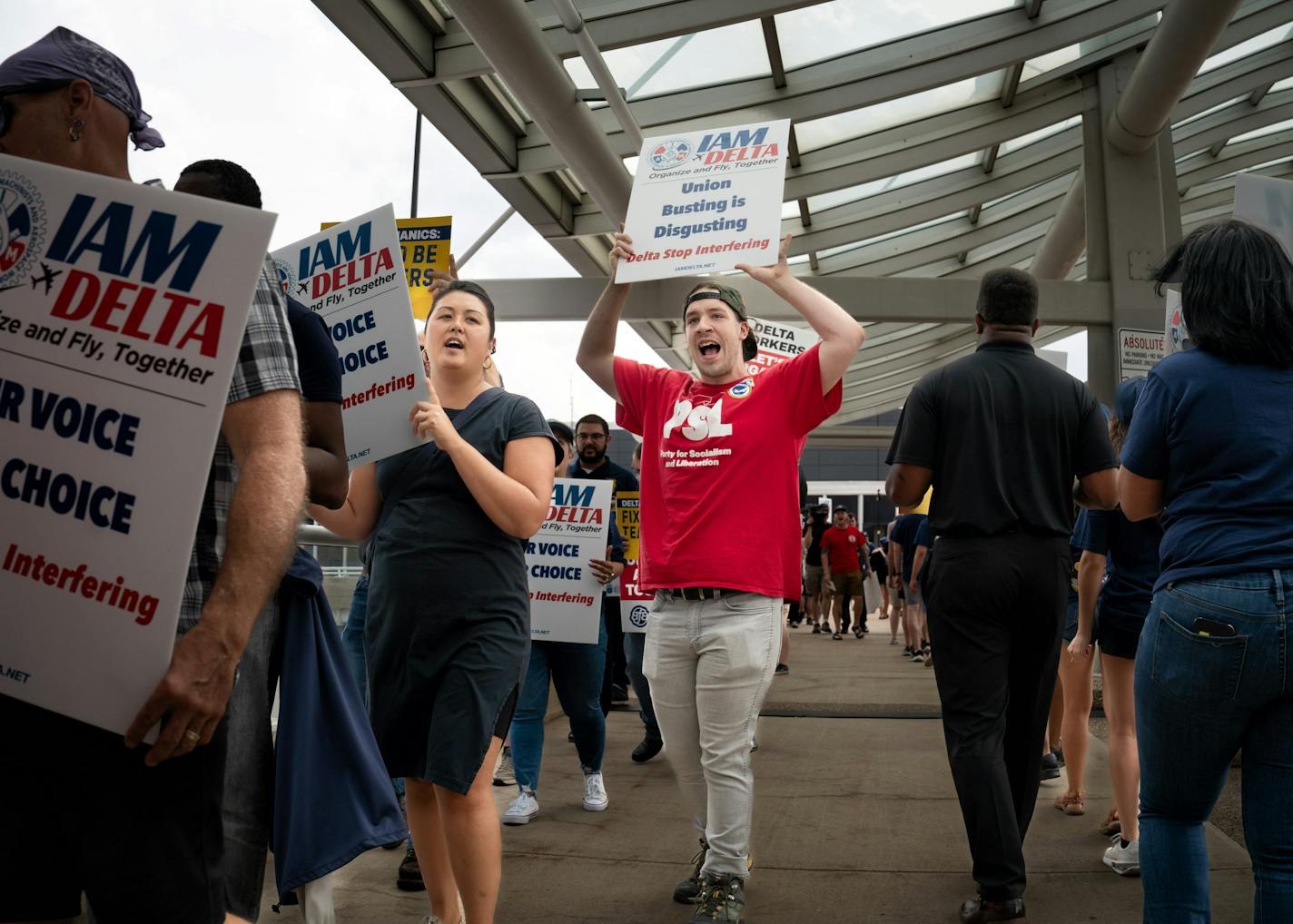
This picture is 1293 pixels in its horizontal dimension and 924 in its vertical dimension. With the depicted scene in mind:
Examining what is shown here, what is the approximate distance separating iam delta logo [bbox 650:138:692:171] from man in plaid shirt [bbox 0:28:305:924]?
3.24 m

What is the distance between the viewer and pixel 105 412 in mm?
1540

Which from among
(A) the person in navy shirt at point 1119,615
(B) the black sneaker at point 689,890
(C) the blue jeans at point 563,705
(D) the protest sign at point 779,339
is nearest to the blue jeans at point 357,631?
(C) the blue jeans at point 563,705

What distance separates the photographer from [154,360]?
5.06 feet

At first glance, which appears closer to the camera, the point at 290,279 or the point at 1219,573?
the point at 1219,573

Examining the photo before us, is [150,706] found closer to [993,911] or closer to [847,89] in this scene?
[993,911]

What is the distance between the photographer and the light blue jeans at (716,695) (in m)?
3.58

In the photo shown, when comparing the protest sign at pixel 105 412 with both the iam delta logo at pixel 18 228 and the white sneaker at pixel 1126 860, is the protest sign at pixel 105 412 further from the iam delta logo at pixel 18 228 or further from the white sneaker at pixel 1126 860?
the white sneaker at pixel 1126 860

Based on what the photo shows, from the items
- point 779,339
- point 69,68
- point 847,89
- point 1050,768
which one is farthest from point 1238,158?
point 69,68

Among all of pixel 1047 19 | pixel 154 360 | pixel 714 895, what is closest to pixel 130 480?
pixel 154 360

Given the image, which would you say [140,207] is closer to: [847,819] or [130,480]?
[130,480]

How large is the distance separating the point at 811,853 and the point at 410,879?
1.53m

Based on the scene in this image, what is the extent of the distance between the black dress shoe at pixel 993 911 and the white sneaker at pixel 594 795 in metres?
2.13

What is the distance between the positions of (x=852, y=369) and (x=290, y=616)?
70.8 feet

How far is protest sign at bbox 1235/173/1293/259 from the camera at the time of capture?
4.30 m
